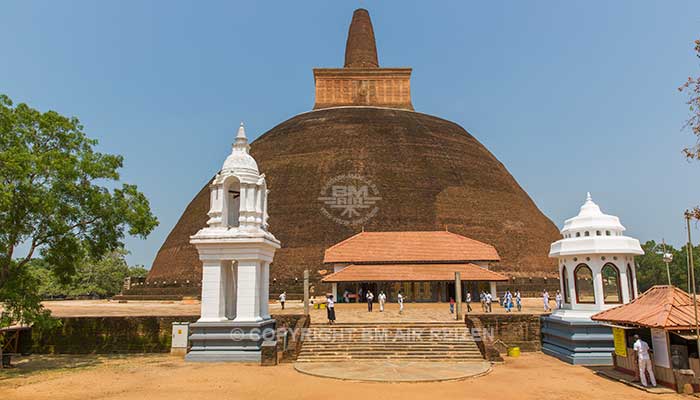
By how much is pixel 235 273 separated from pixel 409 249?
54.8 ft

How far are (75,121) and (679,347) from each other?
17.6 metres

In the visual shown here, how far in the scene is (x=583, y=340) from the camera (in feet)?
46.8

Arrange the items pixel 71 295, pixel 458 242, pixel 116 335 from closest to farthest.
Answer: pixel 116 335 → pixel 458 242 → pixel 71 295

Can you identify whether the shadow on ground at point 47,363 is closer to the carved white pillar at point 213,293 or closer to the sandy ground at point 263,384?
the sandy ground at point 263,384

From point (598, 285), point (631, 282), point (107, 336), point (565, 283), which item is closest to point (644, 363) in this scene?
point (598, 285)

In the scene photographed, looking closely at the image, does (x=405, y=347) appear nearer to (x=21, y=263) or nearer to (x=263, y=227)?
(x=263, y=227)

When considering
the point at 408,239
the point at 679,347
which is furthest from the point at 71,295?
the point at 679,347

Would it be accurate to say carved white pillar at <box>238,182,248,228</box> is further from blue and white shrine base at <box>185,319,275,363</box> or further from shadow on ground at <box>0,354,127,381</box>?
shadow on ground at <box>0,354,127,381</box>

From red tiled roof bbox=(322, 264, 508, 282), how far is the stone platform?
1448 centimetres

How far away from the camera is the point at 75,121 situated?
1564 cm

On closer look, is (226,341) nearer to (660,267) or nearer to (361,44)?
(361,44)

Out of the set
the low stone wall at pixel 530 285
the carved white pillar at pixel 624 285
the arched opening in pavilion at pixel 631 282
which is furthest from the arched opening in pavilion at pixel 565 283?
the low stone wall at pixel 530 285

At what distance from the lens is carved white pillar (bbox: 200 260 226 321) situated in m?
15.1

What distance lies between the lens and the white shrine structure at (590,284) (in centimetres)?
1428
